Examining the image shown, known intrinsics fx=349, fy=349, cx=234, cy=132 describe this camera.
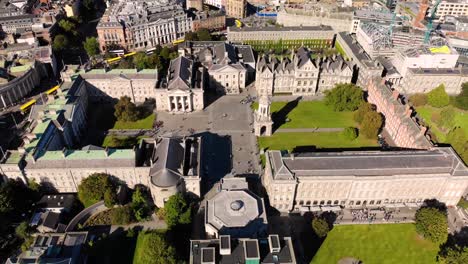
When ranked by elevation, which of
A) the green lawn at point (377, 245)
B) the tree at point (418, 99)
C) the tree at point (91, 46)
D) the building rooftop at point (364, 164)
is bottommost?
the green lawn at point (377, 245)

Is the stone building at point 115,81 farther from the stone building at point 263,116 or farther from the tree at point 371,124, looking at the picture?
the tree at point 371,124

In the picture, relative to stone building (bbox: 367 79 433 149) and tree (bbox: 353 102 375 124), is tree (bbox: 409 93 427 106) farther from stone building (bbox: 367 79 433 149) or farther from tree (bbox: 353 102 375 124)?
tree (bbox: 353 102 375 124)

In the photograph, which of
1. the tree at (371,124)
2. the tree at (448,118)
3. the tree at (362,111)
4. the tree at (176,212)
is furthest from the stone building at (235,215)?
the tree at (448,118)

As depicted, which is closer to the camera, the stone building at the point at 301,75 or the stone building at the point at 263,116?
the stone building at the point at 263,116

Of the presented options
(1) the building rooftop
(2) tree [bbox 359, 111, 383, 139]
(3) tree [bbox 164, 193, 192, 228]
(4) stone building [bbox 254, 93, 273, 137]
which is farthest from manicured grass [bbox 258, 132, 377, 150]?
(3) tree [bbox 164, 193, 192, 228]

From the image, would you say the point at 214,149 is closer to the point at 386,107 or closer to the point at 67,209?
the point at 67,209

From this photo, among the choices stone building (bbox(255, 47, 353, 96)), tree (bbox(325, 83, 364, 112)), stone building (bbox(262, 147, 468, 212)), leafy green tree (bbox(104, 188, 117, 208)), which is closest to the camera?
stone building (bbox(262, 147, 468, 212))
